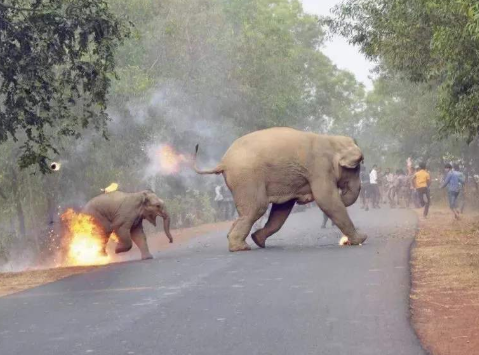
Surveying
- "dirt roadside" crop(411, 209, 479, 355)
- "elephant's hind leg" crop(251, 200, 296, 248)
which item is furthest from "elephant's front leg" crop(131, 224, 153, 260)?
"dirt roadside" crop(411, 209, 479, 355)

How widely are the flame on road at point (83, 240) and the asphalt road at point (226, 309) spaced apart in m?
3.74

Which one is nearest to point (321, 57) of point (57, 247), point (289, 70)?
point (289, 70)

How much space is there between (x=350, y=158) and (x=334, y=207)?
3.60 feet

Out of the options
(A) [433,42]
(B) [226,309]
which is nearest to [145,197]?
(A) [433,42]

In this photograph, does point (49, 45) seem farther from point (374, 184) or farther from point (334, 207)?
point (374, 184)

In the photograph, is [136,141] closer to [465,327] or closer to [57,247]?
[57,247]

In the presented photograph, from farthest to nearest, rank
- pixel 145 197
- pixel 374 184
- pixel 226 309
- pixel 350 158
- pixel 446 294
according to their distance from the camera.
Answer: pixel 374 184 < pixel 145 197 < pixel 350 158 < pixel 446 294 < pixel 226 309

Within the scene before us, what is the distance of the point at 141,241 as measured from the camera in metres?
18.9

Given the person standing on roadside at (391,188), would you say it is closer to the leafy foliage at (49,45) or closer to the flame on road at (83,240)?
the flame on road at (83,240)

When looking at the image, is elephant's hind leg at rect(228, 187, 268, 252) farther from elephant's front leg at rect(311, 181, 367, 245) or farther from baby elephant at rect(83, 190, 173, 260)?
baby elephant at rect(83, 190, 173, 260)

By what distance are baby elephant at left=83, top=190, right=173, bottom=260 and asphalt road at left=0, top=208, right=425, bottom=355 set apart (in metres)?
3.12

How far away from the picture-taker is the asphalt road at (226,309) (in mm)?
7703

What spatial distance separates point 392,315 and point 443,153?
3713 centimetres

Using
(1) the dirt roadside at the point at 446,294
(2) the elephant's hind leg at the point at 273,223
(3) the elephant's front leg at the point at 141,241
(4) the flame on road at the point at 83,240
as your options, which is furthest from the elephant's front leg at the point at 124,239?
(1) the dirt roadside at the point at 446,294
